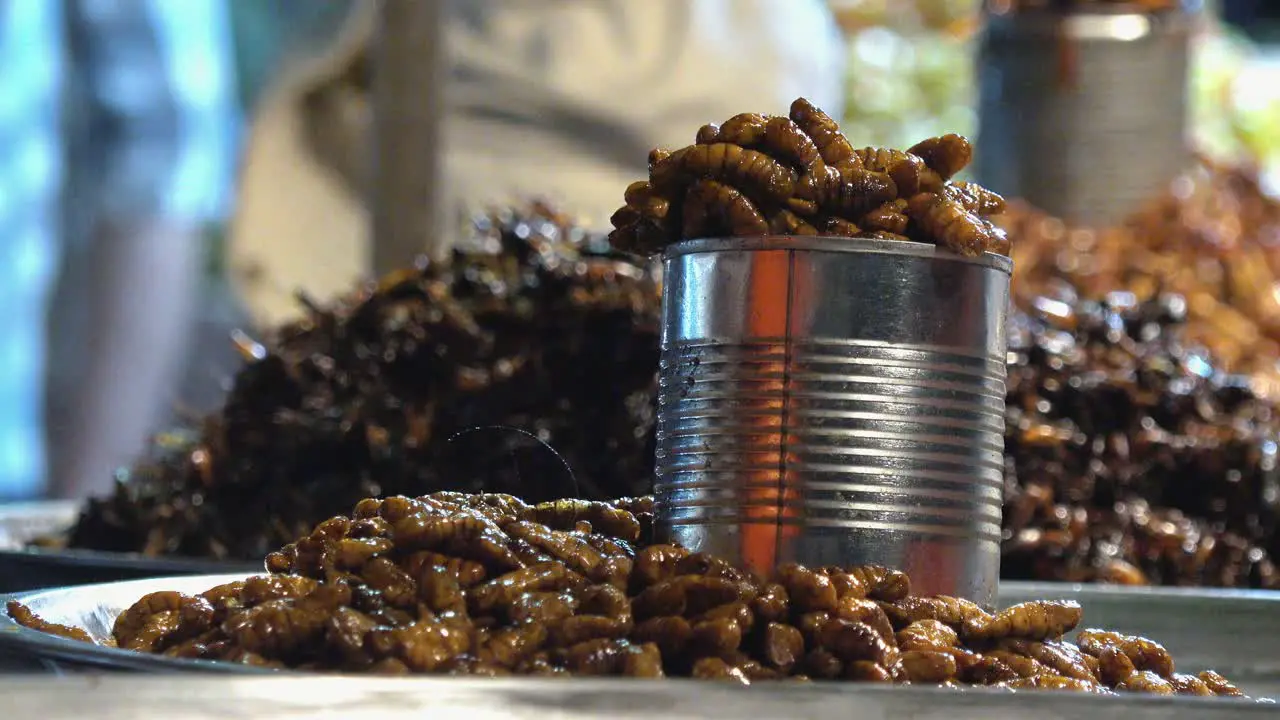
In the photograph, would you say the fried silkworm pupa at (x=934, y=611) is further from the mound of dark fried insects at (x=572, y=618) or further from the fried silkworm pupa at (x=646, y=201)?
the fried silkworm pupa at (x=646, y=201)

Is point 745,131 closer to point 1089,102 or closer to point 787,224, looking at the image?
point 787,224

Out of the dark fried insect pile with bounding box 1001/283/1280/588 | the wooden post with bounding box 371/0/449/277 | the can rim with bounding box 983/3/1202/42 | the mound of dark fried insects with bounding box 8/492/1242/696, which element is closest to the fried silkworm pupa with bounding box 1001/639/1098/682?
the mound of dark fried insects with bounding box 8/492/1242/696

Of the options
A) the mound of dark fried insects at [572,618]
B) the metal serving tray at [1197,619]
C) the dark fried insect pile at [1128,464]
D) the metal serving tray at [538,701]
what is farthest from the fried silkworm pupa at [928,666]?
→ the dark fried insect pile at [1128,464]

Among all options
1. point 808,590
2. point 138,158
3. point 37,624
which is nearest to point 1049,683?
point 808,590

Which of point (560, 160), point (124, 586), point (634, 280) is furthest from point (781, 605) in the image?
point (560, 160)

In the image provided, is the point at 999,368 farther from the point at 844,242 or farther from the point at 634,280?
the point at 634,280
